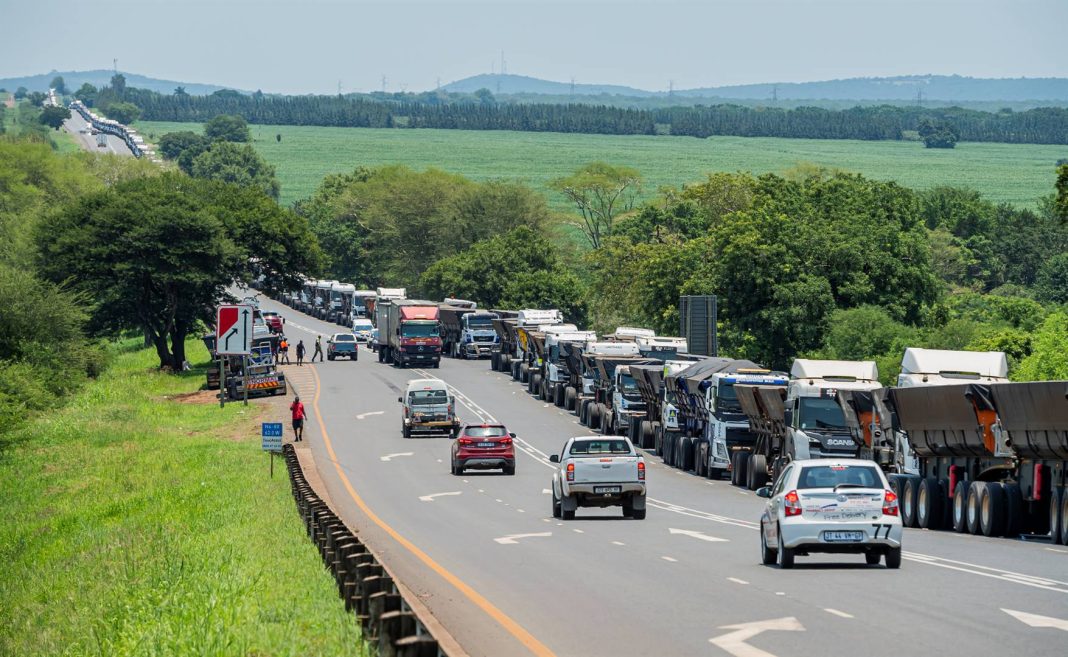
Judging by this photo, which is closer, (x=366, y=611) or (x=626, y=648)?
(x=366, y=611)

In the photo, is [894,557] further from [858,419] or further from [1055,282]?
Answer: [1055,282]

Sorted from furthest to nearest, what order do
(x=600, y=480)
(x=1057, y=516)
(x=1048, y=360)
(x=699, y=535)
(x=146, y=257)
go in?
(x=146, y=257) → (x=1048, y=360) → (x=600, y=480) → (x=699, y=535) → (x=1057, y=516)

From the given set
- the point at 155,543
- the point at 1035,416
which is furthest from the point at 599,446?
the point at 1035,416

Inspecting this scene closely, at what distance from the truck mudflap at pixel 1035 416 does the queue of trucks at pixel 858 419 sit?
0.03 m

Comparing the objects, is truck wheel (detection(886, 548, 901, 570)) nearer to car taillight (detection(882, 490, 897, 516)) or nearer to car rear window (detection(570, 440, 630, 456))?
car taillight (detection(882, 490, 897, 516))

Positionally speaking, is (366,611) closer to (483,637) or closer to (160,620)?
(483,637)

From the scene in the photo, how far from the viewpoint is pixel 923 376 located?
121 ft

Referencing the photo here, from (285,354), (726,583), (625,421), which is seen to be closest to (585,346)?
(625,421)

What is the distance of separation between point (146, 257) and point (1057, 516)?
68.4 m

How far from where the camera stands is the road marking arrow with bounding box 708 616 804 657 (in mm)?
14067

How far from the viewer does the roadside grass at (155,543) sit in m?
16.3

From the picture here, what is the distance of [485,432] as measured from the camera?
4684 centimetres

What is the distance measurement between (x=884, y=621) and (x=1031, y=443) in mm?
12826

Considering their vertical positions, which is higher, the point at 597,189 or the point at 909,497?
the point at 909,497
